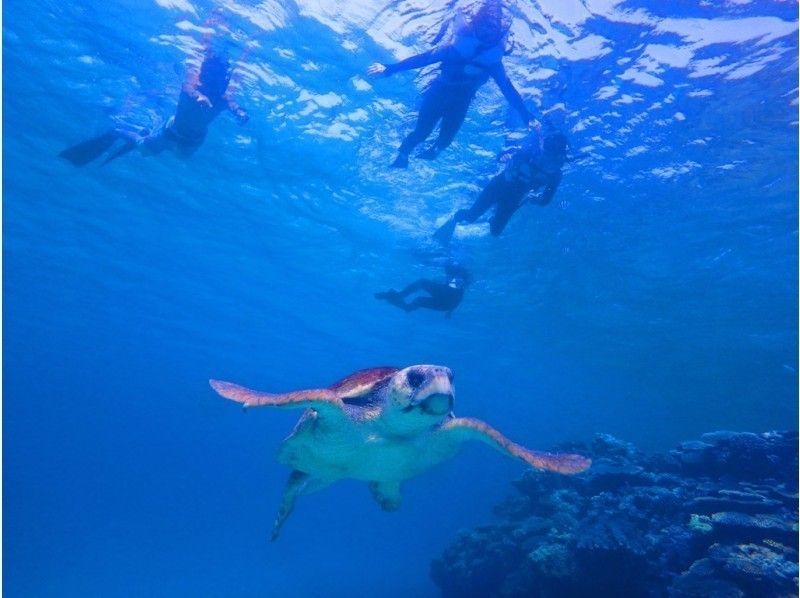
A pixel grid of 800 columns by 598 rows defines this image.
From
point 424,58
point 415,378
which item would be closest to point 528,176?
point 424,58

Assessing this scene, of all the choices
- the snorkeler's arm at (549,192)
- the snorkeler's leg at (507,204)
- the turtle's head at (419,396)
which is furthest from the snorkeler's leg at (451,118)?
the turtle's head at (419,396)

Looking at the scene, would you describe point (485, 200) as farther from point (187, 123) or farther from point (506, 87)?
point (187, 123)

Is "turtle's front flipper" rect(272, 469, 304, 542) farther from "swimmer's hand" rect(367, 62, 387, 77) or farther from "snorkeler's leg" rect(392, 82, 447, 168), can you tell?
"snorkeler's leg" rect(392, 82, 447, 168)

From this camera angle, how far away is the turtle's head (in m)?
3.78

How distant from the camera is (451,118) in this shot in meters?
9.35

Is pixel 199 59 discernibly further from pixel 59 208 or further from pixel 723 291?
pixel 723 291

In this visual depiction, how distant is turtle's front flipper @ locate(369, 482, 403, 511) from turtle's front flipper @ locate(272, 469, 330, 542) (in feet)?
2.40

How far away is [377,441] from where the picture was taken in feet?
16.0

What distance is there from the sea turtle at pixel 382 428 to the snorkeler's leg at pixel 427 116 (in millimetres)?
5943

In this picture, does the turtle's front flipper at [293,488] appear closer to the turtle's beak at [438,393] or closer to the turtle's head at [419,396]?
the turtle's head at [419,396]

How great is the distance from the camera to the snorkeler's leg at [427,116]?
9.16 metres

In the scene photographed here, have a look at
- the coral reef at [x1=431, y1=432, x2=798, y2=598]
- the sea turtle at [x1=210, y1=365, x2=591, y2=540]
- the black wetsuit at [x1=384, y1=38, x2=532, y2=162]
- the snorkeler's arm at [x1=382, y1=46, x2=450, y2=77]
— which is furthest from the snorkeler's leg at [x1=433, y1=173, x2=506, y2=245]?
the coral reef at [x1=431, y1=432, x2=798, y2=598]

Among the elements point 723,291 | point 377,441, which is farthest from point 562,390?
point 377,441

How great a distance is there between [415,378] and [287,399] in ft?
3.78
